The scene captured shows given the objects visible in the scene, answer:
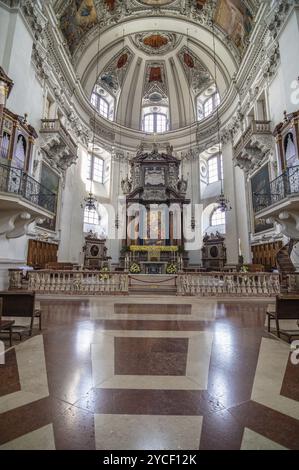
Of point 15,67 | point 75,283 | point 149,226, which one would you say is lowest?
point 75,283

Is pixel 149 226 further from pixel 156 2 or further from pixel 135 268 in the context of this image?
pixel 156 2

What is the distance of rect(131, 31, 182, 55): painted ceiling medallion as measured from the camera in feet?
55.0

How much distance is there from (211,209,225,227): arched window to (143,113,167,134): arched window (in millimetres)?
9721

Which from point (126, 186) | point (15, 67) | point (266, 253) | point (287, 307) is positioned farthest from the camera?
point (126, 186)

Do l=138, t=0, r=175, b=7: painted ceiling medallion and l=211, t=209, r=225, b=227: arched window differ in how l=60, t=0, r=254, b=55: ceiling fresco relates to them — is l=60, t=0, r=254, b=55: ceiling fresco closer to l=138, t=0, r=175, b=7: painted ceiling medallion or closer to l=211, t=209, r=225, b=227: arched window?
l=138, t=0, r=175, b=7: painted ceiling medallion

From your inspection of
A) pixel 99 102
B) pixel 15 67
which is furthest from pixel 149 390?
pixel 99 102

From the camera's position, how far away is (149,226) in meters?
16.8

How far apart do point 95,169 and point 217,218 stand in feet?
35.0

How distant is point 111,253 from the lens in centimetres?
1692

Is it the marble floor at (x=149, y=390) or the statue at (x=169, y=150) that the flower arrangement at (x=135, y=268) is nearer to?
the statue at (x=169, y=150)

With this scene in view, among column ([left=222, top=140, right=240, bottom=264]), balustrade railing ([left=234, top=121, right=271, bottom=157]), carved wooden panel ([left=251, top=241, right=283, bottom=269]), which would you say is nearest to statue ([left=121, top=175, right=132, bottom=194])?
column ([left=222, top=140, right=240, bottom=264])

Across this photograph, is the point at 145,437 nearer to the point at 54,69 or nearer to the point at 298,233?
the point at 298,233

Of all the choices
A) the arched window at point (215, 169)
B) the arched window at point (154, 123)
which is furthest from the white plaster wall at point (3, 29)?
the arched window at point (215, 169)

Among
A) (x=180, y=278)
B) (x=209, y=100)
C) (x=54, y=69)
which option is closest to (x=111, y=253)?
(x=180, y=278)
